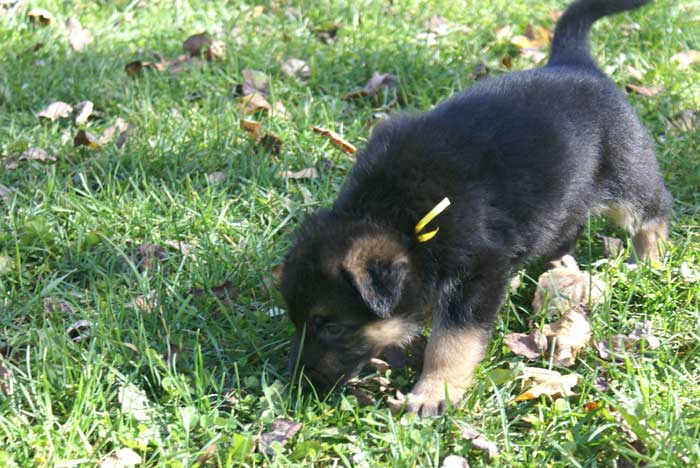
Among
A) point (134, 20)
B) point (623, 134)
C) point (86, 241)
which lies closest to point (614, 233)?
point (623, 134)

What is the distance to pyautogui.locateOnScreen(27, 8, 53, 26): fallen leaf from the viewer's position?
20.2ft

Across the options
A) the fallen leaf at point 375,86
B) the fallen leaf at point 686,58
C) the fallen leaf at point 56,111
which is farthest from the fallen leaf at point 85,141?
the fallen leaf at point 686,58

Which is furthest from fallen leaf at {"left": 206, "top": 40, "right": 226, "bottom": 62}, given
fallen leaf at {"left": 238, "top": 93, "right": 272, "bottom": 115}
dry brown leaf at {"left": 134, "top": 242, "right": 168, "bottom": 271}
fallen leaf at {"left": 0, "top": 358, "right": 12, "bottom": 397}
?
fallen leaf at {"left": 0, "top": 358, "right": 12, "bottom": 397}

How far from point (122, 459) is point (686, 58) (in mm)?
4769

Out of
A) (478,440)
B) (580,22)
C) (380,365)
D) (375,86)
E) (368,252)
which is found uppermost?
A: (580,22)

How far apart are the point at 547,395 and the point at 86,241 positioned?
2239 mm

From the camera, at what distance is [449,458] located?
2775 millimetres

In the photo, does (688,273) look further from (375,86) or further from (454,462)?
(375,86)

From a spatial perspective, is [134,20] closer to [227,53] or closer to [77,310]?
[227,53]

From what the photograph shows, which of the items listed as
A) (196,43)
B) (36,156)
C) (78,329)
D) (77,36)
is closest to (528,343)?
(78,329)

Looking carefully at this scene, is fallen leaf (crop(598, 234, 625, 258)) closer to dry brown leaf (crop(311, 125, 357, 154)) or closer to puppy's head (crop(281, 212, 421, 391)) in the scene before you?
puppy's head (crop(281, 212, 421, 391))

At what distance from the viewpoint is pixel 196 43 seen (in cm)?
595

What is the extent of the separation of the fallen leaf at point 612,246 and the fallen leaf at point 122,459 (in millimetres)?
2398

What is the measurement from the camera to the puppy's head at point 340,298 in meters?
3.05
